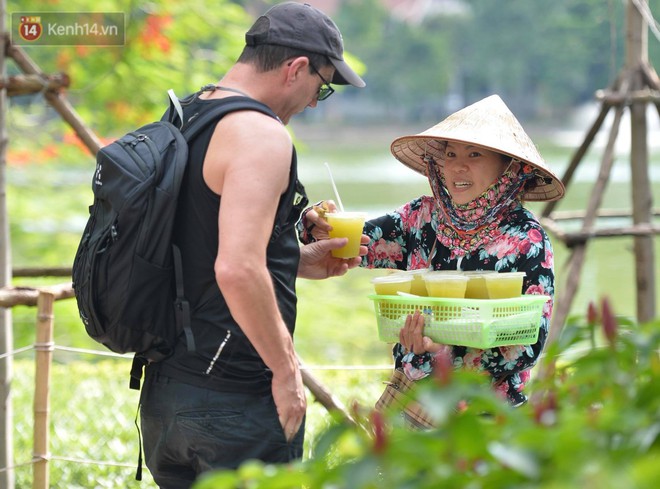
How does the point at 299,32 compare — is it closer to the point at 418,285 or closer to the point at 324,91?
the point at 324,91

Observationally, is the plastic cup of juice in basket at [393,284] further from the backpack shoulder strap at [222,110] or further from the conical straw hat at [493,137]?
the backpack shoulder strap at [222,110]

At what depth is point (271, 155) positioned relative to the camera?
206 centimetres

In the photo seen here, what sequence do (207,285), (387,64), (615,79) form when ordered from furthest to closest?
1. (387,64)
2. (615,79)
3. (207,285)

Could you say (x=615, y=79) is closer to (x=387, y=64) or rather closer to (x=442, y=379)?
(x=442, y=379)

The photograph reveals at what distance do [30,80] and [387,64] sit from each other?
126 ft

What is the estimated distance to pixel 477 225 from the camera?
2.58 meters

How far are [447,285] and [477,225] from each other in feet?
0.76

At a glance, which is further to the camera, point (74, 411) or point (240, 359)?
point (74, 411)

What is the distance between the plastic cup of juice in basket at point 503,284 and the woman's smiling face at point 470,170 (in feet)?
0.90

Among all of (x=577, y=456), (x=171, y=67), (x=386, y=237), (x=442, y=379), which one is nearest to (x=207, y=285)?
(x=386, y=237)

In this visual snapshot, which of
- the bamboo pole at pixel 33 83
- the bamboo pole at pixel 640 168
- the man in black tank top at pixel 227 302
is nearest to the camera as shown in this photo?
the man in black tank top at pixel 227 302

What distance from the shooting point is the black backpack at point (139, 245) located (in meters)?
2.13

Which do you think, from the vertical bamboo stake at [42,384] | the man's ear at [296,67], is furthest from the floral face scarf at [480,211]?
the vertical bamboo stake at [42,384]

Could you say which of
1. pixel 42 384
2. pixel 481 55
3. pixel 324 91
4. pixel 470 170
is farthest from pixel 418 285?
pixel 481 55
